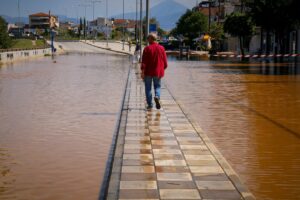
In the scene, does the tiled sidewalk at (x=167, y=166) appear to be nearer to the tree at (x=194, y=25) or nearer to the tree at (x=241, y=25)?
the tree at (x=241, y=25)

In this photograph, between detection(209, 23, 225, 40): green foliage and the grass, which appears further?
the grass

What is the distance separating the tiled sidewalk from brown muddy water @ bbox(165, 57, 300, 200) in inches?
15.6

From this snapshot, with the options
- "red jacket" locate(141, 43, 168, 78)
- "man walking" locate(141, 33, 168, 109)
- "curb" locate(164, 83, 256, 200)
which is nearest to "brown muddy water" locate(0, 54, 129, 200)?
"man walking" locate(141, 33, 168, 109)

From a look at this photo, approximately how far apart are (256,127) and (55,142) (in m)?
4.10

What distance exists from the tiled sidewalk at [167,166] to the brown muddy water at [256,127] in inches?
15.6

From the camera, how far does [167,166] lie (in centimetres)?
691

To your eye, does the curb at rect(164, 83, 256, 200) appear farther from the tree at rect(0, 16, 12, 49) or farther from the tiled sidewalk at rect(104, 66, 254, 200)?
the tree at rect(0, 16, 12, 49)

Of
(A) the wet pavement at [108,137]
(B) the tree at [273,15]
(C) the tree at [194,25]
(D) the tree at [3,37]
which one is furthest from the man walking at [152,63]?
(C) the tree at [194,25]

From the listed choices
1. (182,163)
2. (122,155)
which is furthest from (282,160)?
(122,155)

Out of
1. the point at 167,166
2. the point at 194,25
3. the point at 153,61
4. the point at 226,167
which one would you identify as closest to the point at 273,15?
the point at 153,61

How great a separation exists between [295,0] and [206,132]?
84.3 feet

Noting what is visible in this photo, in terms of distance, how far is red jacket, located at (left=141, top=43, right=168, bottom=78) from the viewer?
1213cm

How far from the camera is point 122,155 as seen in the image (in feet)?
24.8

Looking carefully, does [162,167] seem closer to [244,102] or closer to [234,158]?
[234,158]
